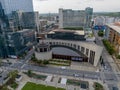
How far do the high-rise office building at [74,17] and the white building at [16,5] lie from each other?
165 feet

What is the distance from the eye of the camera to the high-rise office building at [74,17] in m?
143

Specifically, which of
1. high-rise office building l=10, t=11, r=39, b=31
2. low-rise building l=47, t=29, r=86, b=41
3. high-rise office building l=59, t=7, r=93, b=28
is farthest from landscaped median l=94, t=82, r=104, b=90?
high-rise office building l=59, t=7, r=93, b=28

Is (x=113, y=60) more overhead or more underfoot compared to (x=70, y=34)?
more underfoot

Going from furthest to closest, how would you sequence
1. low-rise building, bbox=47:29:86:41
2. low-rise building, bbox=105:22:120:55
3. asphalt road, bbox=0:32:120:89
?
low-rise building, bbox=47:29:86:41, low-rise building, bbox=105:22:120:55, asphalt road, bbox=0:32:120:89

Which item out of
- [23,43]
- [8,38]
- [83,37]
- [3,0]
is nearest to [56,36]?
[83,37]

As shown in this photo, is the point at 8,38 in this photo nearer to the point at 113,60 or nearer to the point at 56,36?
the point at 56,36

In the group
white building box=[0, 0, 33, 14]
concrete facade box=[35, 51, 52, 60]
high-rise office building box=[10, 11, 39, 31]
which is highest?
white building box=[0, 0, 33, 14]

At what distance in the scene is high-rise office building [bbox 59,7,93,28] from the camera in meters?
143

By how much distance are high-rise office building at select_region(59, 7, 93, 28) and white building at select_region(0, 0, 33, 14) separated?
50163 millimetres

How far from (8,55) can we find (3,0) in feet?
116

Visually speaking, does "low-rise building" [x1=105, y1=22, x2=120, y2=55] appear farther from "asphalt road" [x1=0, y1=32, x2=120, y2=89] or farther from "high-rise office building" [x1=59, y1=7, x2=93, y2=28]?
"high-rise office building" [x1=59, y1=7, x2=93, y2=28]

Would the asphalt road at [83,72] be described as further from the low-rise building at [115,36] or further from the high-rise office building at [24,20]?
the high-rise office building at [24,20]

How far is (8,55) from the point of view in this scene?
7312cm

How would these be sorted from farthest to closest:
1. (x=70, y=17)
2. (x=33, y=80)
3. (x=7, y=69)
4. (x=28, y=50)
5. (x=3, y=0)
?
1. (x=70, y=17)
2. (x=28, y=50)
3. (x=3, y=0)
4. (x=7, y=69)
5. (x=33, y=80)
